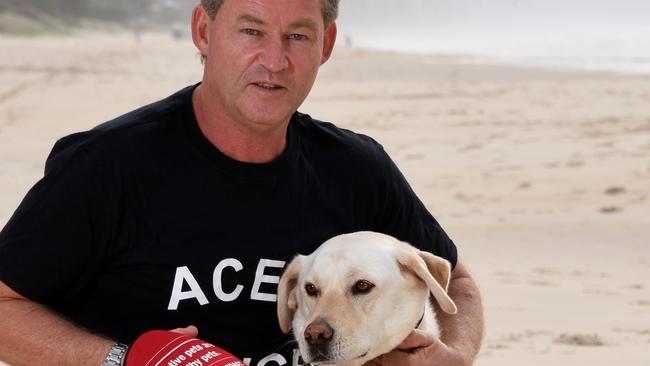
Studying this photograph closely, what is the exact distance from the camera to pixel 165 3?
124 metres

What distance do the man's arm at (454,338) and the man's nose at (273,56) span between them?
0.84 meters

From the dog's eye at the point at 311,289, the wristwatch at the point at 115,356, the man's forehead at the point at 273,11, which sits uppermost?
the man's forehead at the point at 273,11

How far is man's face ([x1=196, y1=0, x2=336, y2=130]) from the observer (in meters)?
2.77

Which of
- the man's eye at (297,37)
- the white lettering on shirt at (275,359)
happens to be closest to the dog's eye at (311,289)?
the white lettering on shirt at (275,359)

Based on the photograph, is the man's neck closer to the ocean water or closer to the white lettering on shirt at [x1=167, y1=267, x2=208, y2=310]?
the white lettering on shirt at [x1=167, y1=267, x2=208, y2=310]

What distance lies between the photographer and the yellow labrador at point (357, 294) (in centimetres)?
271

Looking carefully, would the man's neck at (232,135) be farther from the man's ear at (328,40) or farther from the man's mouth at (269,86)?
the man's ear at (328,40)

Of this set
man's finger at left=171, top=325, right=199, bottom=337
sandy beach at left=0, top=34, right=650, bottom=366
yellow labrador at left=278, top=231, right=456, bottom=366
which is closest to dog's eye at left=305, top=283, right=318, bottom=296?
yellow labrador at left=278, top=231, right=456, bottom=366

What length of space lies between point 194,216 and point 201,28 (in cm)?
57

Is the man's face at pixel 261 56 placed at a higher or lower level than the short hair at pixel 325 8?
lower

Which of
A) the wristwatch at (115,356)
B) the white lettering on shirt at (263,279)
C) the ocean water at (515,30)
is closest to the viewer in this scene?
the wristwatch at (115,356)

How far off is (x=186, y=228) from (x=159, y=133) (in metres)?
0.28

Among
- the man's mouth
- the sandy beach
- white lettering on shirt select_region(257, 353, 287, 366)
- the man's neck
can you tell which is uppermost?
the man's mouth

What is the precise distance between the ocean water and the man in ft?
84.4
